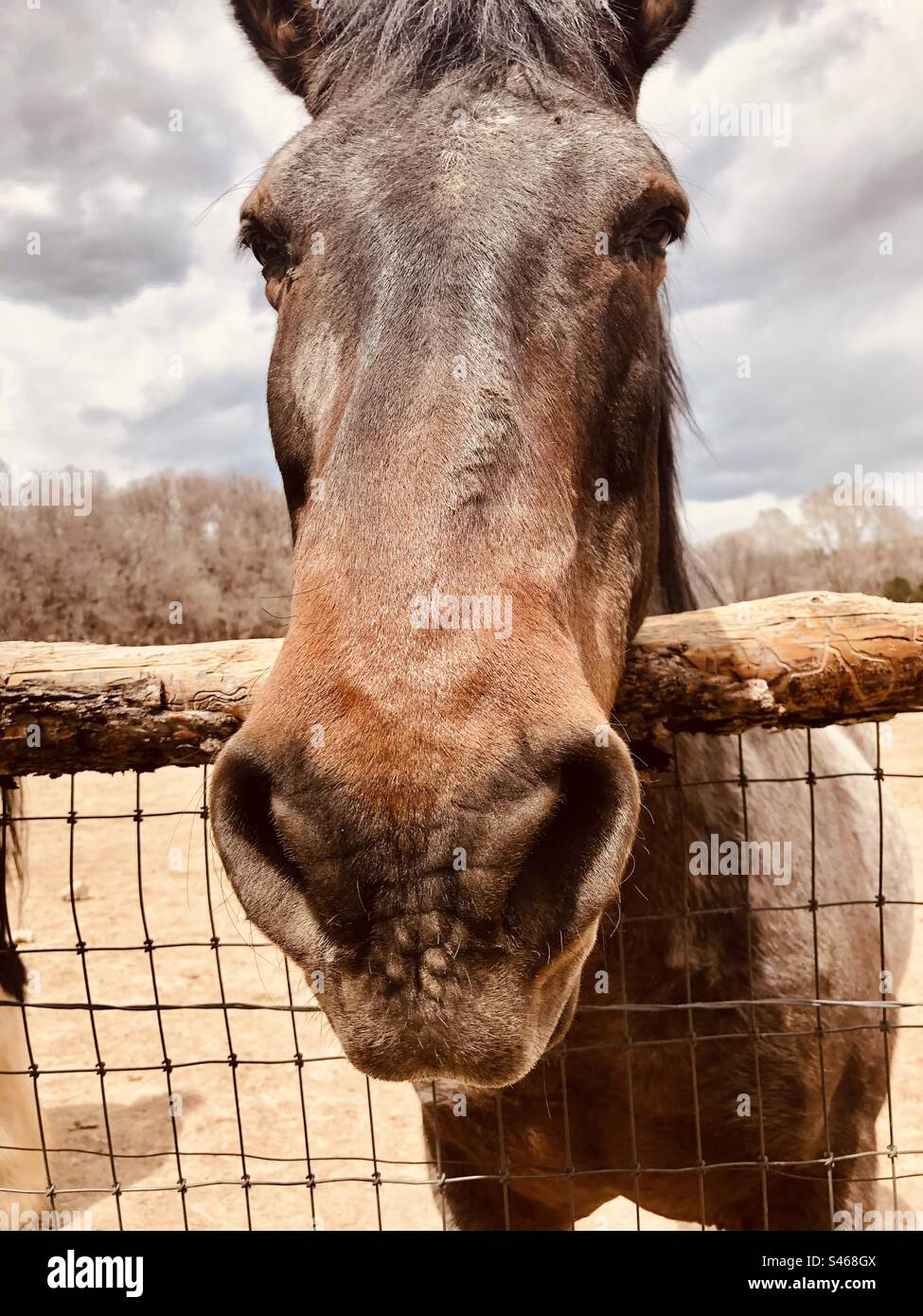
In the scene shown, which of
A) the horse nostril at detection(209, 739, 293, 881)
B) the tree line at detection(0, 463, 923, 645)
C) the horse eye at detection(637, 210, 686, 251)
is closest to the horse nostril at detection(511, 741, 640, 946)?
the horse nostril at detection(209, 739, 293, 881)

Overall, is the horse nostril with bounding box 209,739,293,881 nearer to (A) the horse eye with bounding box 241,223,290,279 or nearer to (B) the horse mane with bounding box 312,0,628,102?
(A) the horse eye with bounding box 241,223,290,279

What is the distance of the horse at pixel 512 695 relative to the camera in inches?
48.4

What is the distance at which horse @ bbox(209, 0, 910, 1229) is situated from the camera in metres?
1.23

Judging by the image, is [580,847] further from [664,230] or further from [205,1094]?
[205,1094]

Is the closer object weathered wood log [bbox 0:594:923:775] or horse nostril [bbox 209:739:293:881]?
horse nostril [bbox 209:739:293:881]

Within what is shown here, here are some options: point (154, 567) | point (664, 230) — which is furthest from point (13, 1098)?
point (154, 567)

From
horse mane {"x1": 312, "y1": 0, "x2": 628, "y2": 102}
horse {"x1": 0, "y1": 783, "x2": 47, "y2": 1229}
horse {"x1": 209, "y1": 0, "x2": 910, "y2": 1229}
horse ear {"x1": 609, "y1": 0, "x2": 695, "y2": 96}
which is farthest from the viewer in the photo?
horse {"x1": 0, "y1": 783, "x2": 47, "y2": 1229}

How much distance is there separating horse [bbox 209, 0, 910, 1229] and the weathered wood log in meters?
0.14

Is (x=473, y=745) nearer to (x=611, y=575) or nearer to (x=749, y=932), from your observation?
(x=611, y=575)

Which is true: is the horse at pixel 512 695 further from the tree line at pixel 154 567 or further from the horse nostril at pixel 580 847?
the tree line at pixel 154 567

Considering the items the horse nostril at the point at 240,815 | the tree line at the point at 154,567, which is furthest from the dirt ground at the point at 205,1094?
the tree line at the point at 154,567

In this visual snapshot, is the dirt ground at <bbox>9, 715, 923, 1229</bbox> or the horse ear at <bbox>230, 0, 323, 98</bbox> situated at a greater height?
the horse ear at <bbox>230, 0, 323, 98</bbox>

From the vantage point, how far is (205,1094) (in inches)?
240

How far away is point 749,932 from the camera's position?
7.86 ft
